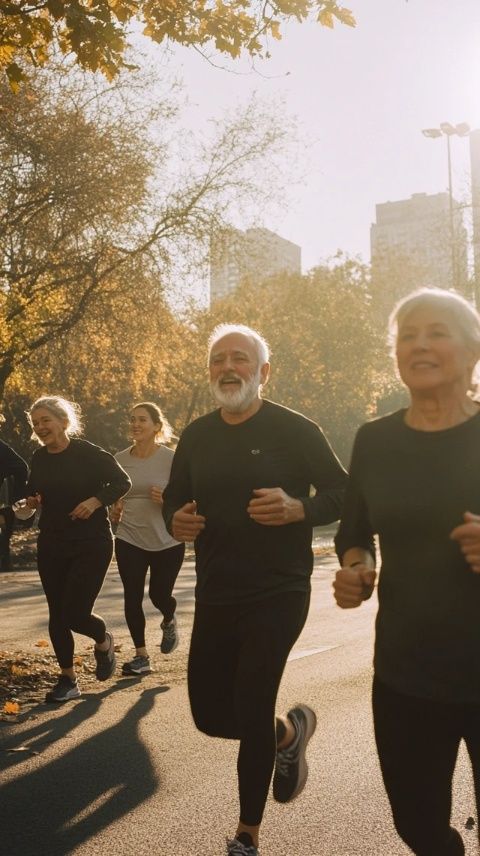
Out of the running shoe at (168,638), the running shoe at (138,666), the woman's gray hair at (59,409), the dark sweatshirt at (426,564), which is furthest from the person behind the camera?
the running shoe at (168,638)

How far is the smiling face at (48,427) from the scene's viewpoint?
24.0ft

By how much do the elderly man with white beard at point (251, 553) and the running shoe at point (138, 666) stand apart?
13.5 feet

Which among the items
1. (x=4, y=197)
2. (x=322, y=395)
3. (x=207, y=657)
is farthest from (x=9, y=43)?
(x=322, y=395)

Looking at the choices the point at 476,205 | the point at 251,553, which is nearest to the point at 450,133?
the point at 476,205

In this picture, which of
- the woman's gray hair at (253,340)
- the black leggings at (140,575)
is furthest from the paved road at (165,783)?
the woman's gray hair at (253,340)

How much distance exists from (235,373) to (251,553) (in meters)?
0.78

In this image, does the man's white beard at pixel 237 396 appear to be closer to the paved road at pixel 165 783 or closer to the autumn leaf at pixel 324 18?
the paved road at pixel 165 783

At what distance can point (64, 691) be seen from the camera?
7.31 metres

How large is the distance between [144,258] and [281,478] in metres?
17.5

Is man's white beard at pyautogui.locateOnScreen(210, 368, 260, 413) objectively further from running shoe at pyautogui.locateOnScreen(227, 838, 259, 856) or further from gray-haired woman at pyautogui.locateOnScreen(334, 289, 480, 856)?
running shoe at pyautogui.locateOnScreen(227, 838, 259, 856)

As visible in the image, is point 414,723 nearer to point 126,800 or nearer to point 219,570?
point 219,570

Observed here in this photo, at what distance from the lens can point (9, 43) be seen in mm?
7508

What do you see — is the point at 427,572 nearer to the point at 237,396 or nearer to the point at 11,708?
the point at 237,396

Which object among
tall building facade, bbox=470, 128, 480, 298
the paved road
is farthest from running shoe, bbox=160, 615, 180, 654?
tall building facade, bbox=470, 128, 480, 298
